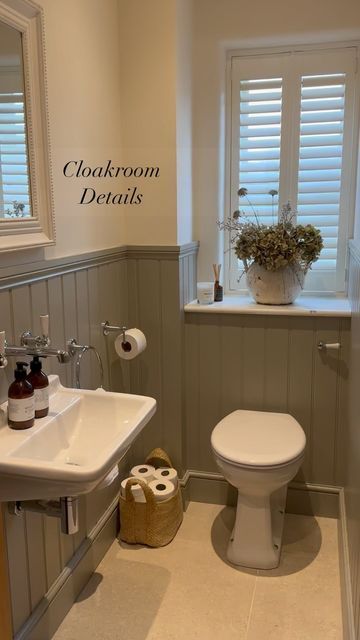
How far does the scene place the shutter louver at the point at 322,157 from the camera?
99.0 inches

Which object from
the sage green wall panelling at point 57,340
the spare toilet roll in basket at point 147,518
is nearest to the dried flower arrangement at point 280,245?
the sage green wall panelling at point 57,340

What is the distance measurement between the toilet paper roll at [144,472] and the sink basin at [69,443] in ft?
2.43

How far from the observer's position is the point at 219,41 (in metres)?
2.49

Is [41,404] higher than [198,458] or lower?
higher

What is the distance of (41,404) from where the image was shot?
60.6 inches

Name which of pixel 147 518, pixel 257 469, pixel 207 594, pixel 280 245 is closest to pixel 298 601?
pixel 207 594

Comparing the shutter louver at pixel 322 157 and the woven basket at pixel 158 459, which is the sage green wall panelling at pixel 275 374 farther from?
the shutter louver at pixel 322 157

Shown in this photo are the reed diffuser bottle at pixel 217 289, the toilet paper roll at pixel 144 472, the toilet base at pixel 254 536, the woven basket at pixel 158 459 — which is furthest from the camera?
the reed diffuser bottle at pixel 217 289

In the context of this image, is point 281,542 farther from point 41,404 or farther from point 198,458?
point 41,404

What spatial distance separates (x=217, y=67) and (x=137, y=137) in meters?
0.59

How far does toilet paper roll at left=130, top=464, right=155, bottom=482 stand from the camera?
7.67 feet

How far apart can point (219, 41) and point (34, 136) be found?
1322 millimetres

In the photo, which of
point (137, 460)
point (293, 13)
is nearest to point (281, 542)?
point (137, 460)

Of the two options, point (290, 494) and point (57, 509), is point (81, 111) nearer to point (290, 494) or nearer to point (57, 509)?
point (57, 509)
